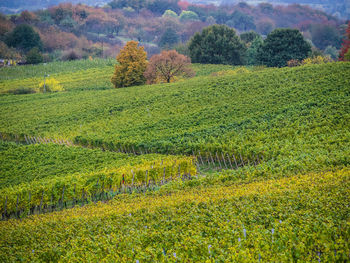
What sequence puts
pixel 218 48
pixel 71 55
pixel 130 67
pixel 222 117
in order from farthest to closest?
pixel 71 55 → pixel 218 48 → pixel 130 67 → pixel 222 117

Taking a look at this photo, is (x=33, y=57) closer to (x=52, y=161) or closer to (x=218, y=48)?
(x=218, y=48)

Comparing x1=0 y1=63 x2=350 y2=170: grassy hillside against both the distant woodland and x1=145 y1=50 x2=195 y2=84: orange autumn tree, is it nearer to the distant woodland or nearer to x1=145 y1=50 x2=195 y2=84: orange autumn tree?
x1=145 y1=50 x2=195 y2=84: orange autumn tree

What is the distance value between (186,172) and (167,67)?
1825 inches

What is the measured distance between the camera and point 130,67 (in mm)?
70750

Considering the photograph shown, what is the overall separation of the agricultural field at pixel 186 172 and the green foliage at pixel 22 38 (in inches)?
2231

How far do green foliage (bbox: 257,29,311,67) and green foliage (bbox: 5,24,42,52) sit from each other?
80.8 meters

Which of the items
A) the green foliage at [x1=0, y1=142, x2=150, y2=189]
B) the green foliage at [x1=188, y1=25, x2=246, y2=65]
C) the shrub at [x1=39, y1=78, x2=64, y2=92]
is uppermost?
the green foliage at [x1=188, y1=25, x2=246, y2=65]

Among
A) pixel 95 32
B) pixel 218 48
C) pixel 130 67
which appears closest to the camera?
pixel 130 67

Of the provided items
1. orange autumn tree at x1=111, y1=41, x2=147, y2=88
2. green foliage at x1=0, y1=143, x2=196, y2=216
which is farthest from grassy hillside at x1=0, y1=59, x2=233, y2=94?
green foliage at x1=0, y1=143, x2=196, y2=216

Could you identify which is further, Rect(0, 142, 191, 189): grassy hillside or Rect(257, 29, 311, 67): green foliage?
Rect(257, 29, 311, 67): green foliage

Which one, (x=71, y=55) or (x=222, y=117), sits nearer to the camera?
(x=222, y=117)

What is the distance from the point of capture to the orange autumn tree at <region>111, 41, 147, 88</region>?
71438mm

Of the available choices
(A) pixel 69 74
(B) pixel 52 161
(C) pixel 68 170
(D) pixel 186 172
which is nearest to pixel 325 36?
(A) pixel 69 74

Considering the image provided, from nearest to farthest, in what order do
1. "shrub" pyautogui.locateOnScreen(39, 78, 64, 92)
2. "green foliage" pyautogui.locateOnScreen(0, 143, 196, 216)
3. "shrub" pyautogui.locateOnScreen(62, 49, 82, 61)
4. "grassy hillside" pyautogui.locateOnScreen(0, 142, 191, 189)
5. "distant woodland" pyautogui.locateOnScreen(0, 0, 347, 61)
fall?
1. "green foliage" pyautogui.locateOnScreen(0, 143, 196, 216)
2. "grassy hillside" pyautogui.locateOnScreen(0, 142, 191, 189)
3. "shrub" pyautogui.locateOnScreen(39, 78, 64, 92)
4. "shrub" pyautogui.locateOnScreen(62, 49, 82, 61)
5. "distant woodland" pyautogui.locateOnScreen(0, 0, 347, 61)
